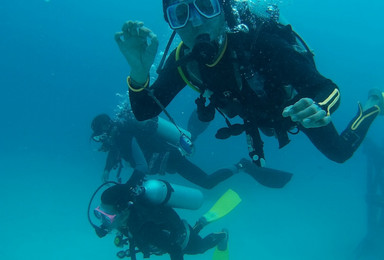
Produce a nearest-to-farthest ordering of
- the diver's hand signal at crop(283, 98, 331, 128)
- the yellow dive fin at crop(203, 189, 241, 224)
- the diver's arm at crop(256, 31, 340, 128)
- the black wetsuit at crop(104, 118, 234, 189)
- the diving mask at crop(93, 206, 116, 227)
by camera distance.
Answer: the diver's hand signal at crop(283, 98, 331, 128) < the diver's arm at crop(256, 31, 340, 128) < the diving mask at crop(93, 206, 116, 227) < the black wetsuit at crop(104, 118, 234, 189) < the yellow dive fin at crop(203, 189, 241, 224)

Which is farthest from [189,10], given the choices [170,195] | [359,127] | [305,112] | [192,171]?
→ [192,171]

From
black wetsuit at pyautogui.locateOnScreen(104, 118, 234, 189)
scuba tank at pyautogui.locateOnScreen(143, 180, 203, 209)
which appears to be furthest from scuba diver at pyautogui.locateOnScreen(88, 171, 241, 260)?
black wetsuit at pyautogui.locateOnScreen(104, 118, 234, 189)

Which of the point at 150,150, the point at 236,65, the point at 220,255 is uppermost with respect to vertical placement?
the point at 150,150

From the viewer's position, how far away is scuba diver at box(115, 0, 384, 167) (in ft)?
8.76

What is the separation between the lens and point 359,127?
441 cm

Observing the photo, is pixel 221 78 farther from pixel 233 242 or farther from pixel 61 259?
pixel 61 259

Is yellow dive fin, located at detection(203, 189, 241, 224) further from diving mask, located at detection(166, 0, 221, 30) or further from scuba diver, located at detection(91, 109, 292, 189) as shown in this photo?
diving mask, located at detection(166, 0, 221, 30)

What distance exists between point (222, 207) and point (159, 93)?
6.12m

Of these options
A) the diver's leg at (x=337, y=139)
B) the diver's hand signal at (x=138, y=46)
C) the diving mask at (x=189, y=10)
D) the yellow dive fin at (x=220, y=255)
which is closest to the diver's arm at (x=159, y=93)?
the diver's hand signal at (x=138, y=46)

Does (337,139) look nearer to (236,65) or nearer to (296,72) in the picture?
(296,72)

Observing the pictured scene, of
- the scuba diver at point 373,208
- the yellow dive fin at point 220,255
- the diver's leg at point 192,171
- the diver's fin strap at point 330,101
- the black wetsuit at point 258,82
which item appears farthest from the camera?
the scuba diver at point 373,208

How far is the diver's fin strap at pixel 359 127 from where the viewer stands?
13.6 feet

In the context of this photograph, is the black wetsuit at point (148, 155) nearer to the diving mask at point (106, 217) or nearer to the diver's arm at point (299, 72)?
the diving mask at point (106, 217)

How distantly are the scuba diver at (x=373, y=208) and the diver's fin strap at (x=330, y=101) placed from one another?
14.2m
